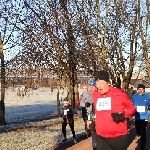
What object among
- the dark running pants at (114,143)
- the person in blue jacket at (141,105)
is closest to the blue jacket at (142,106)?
the person in blue jacket at (141,105)

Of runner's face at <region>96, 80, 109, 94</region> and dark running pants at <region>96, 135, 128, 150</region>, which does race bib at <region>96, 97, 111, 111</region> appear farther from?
dark running pants at <region>96, 135, 128, 150</region>

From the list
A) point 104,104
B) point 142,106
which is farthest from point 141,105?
point 104,104

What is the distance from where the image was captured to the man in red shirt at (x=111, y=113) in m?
5.51

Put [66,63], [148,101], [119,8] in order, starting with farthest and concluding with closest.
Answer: [66,63] < [119,8] < [148,101]

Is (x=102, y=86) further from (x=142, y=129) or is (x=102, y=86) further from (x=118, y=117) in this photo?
(x=142, y=129)

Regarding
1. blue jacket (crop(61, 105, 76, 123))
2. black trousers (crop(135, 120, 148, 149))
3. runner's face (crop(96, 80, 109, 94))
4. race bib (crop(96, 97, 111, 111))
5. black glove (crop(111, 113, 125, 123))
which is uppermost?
runner's face (crop(96, 80, 109, 94))

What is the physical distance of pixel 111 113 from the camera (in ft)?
18.1

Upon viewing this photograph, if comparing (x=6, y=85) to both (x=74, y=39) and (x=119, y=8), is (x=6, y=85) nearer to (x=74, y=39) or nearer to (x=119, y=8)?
(x=74, y=39)

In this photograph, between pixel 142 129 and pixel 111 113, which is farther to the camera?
pixel 142 129

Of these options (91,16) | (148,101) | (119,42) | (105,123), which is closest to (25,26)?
(91,16)

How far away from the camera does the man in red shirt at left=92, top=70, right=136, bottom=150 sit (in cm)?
551

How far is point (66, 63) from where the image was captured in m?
24.2

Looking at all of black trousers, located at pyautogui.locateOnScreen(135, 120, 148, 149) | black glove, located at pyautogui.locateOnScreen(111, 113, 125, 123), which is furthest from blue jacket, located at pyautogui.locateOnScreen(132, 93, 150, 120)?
black glove, located at pyautogui.locateOnScreen(111, 113, 125, 123)

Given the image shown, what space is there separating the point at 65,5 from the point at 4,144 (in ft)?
41.6
